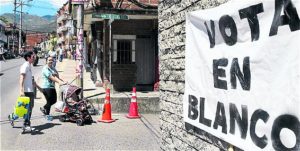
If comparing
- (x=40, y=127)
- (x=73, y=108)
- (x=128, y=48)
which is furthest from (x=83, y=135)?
(x=128, y=48)

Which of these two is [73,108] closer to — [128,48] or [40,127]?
[40,127]

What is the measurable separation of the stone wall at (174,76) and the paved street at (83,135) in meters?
3.10

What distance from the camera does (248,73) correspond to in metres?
2.90

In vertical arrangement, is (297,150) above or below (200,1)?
below

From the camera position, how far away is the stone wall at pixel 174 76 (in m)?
4.23

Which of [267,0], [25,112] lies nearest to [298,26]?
[267,0]

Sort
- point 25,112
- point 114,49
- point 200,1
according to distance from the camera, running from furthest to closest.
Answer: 1. point 114,49
2. point 25,112
3. point 200,1

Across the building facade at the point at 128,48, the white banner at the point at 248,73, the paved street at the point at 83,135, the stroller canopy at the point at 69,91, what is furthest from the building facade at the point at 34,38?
the white banner at the point at 248,73

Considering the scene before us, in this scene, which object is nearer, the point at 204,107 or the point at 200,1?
the point at 204,107

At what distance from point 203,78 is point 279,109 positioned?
128 cm

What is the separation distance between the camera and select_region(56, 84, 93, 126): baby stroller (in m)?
10.4

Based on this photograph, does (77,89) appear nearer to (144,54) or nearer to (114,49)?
(114,49)

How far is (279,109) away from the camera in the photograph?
252cm

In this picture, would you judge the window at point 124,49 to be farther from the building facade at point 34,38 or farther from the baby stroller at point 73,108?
the building facade at point 34,38
